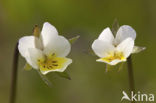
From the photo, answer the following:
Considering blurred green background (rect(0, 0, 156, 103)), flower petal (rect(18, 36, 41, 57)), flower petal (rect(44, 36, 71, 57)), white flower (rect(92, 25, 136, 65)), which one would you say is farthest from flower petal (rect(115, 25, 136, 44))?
blurred green background (rect(0, 0, 156, 103))

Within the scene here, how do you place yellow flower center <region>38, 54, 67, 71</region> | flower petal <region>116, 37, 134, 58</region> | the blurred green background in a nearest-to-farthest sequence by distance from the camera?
flower petal <region>116, 37, 134, 58</region> < yellow flower center <region>38, 54, 67, 71</region> < the blurred green background

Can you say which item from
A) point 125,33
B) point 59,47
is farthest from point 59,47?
point 125,33

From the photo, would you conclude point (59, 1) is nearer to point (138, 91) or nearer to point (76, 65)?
point (76, 65)

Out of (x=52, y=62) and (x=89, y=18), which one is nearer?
(x=52, y=62)

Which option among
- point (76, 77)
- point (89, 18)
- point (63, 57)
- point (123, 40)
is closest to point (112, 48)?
point (123, 40)

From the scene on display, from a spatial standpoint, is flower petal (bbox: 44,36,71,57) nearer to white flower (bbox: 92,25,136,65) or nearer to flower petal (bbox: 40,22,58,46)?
flower petal (bbox: 40,22,58,46)

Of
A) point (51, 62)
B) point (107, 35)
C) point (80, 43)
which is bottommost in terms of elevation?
point (80, 43)

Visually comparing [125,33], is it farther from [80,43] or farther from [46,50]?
[80,43]
